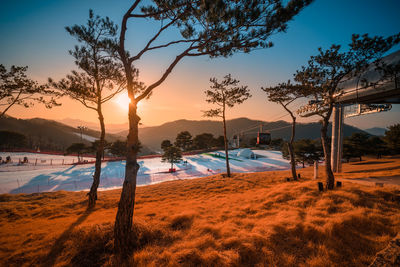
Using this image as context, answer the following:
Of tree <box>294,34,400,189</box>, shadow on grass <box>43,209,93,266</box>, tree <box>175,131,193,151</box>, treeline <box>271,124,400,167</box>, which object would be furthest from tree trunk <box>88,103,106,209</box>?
tree <box>175,131,193,151</box>

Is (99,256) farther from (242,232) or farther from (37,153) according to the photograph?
(37,153)

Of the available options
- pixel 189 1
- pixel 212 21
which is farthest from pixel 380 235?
pixel 189 1

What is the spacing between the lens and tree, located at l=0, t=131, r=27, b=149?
174ft

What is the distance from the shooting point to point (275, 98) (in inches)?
525

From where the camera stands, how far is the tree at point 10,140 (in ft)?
174

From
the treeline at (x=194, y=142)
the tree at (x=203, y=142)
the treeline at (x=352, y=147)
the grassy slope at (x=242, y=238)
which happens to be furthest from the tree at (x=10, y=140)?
the treeline at (x=352, y=147)

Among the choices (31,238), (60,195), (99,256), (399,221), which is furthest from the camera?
(60,195)

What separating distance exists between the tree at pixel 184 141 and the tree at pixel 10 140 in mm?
62243

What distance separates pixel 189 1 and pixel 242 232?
25.1 ft

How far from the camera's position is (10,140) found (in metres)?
54.4

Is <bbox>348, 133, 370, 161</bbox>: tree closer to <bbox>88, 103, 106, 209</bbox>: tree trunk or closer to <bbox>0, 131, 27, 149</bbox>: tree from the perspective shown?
<bbox>88, 103, 106, 209</bbox>: tree trunk

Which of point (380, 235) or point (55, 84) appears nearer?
point (380, 235)

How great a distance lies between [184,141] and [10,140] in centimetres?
6675

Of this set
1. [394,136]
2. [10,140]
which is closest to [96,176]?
[394,136]
